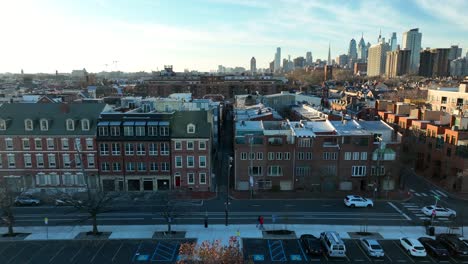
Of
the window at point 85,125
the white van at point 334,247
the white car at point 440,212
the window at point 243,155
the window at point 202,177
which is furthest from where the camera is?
the window at point 202,177

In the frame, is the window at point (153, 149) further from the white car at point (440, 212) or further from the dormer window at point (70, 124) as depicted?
the white car at point (440, 212)

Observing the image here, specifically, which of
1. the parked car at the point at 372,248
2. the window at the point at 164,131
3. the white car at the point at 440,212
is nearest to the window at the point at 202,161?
the window at the point at 164,131

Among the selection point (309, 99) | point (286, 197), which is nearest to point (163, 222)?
point (286, 197)

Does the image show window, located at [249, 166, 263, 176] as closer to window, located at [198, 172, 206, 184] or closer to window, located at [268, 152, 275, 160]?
window, located at [268, 152, 275, 160]

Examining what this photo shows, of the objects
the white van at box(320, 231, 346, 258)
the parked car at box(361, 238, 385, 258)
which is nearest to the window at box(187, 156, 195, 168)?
the white van at box(320, 231, 346, 258)

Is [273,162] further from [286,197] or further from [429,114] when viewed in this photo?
[429,114]

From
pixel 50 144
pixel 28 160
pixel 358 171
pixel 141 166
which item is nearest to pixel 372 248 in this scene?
pixel 358 171
